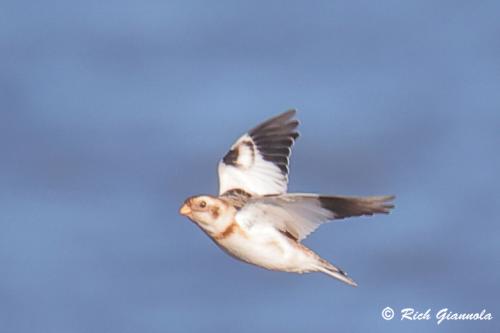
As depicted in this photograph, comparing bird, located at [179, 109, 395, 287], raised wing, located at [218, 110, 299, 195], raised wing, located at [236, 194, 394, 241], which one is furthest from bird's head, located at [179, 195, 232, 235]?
raised wing, located at [218, 110, 299, 195]

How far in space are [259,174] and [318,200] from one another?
1541 millimetres

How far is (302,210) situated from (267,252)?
346mm

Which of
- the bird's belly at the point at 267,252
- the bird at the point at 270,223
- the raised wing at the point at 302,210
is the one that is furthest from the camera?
the bird's belly at the point at 267,252

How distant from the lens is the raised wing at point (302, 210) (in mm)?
9984

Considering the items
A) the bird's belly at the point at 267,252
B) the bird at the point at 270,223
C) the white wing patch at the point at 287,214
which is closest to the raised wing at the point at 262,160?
the bird at the point at 270,223

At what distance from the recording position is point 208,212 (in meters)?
10.5

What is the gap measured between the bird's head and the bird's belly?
104 mm

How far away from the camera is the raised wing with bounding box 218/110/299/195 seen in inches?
457

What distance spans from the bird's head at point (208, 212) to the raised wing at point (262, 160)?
908mm

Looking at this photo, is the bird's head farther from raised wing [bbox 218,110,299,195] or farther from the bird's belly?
raised wing [bbox 218,110,299,195]

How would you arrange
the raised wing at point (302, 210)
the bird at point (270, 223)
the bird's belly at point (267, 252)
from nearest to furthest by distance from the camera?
the raised wing at point (302, 210) → the bird at point (270, 223) → the bird's belly at point (267, 252)

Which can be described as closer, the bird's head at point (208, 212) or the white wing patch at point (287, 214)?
the white wing patch at point (287, 214)

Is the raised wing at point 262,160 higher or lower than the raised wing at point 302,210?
higher

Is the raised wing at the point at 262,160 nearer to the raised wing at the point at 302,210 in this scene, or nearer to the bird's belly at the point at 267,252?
the raised wing at the point at 302,210
